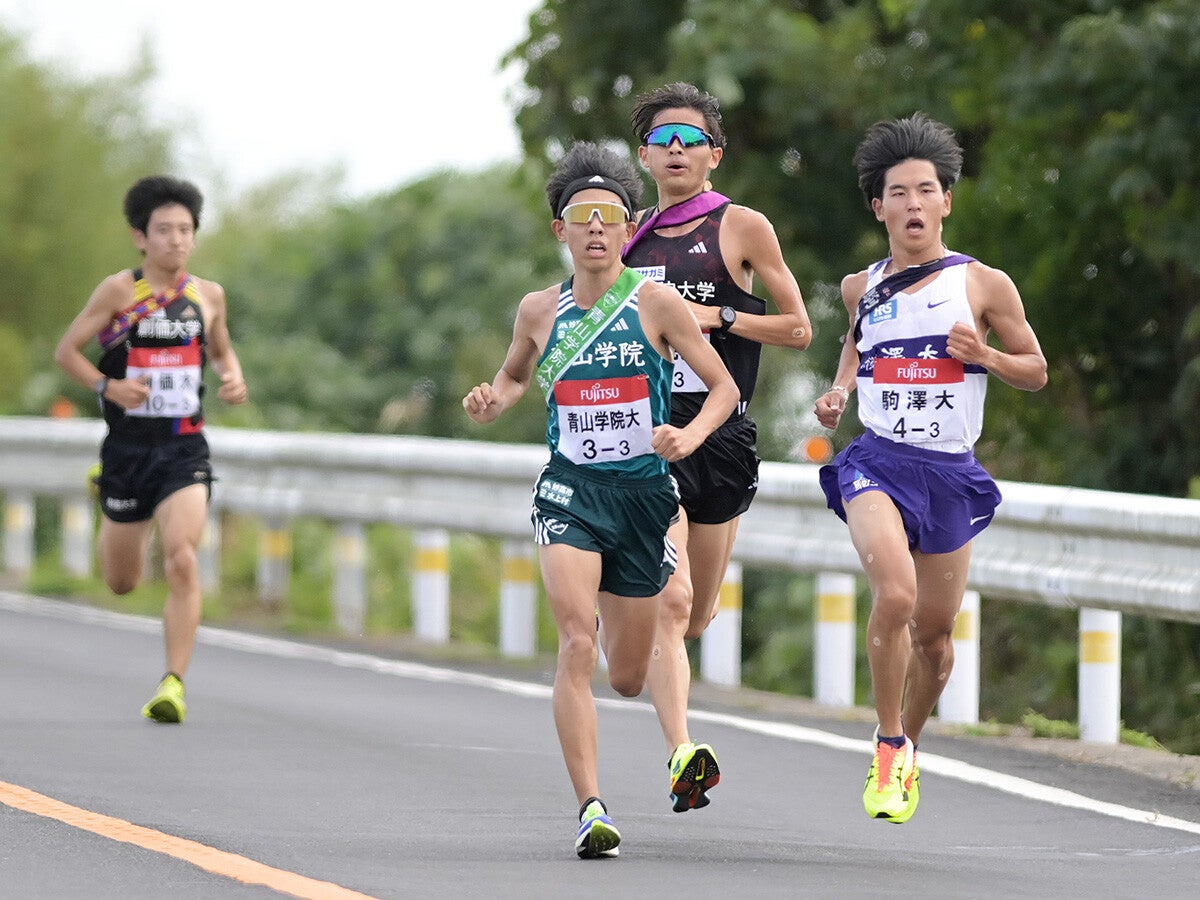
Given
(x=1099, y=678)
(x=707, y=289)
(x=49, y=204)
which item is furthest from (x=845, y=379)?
(x=49, y=204)

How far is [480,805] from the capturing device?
9.11m

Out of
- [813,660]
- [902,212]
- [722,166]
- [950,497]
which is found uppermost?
[722,166]

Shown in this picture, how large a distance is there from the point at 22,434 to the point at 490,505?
5366 mm

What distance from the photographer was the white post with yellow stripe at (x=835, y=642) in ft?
42.9

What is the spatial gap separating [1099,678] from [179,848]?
15.9 feet

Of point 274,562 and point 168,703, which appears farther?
point 274,562

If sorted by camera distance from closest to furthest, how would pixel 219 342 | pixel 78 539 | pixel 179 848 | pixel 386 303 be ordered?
pixel 179 848 → pixel 219 342 → pixel 78 539 → pixel 386 303

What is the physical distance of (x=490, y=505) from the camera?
15.3 meters

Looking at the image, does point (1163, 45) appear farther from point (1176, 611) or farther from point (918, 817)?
point (918, 817)

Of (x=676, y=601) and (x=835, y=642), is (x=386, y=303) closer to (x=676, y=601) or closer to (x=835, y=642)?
(x=835, y=642)

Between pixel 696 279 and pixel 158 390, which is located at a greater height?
pixel 696 279

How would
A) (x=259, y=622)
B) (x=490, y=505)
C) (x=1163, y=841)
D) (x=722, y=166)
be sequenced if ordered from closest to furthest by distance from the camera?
(x=1163, y=841) → (x=490, y=505) → (x=259, y=622) → (x=722, y=166)

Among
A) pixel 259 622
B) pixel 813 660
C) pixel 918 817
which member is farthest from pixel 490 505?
pixel 918 817

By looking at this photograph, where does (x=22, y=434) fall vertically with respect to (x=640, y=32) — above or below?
below
